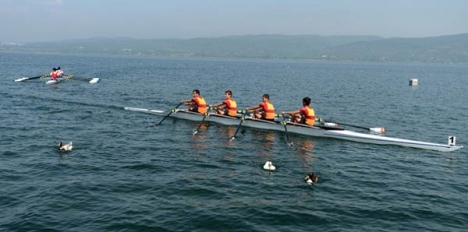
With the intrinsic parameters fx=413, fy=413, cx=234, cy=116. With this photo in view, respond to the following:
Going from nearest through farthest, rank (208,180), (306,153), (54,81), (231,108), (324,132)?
(208,180), (306,153), (324,132), (231,108), (54,81)

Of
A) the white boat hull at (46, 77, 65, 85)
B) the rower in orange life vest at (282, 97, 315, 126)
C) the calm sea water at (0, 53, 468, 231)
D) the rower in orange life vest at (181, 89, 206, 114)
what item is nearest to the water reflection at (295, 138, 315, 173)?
the calm sea water at (0, 53, 468, 231)

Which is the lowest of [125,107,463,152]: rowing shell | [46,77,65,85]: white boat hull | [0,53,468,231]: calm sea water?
[0,53,468,231]: calm sea water

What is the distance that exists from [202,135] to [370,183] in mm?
12599

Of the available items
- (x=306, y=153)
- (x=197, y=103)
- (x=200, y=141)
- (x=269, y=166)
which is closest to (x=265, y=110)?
(x=197, y=103)

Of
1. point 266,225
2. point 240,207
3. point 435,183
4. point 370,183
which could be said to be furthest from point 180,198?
point 435,183

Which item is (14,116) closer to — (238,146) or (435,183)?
(238,146)

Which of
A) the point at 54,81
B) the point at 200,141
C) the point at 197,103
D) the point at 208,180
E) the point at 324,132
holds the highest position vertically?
the point at 54,81

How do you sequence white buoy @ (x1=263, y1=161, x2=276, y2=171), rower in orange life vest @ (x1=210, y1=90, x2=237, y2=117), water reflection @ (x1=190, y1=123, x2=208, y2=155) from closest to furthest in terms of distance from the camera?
white buoy @ (x1=263, y1=161, x2=276, y2=171) → water reflection @ (x1=190, y1=123, x2=208, y2=155) → rower in orange life vest @ (x1=210, y1=90, x2=237, y2=117)

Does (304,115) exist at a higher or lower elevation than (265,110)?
lower

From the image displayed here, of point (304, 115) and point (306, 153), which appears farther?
point (304, 115)

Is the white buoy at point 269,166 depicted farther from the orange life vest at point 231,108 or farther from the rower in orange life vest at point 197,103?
the rower in orange life vest at point 197,103

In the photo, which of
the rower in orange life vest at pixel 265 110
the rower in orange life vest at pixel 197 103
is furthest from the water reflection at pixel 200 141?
the rower in orange life vest at pixel 265 110

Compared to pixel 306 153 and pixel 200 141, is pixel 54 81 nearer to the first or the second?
pixel 200 141

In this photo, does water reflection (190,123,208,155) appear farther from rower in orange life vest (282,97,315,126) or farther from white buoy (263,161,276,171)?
rower in orange life vest (282,97,315,126)
